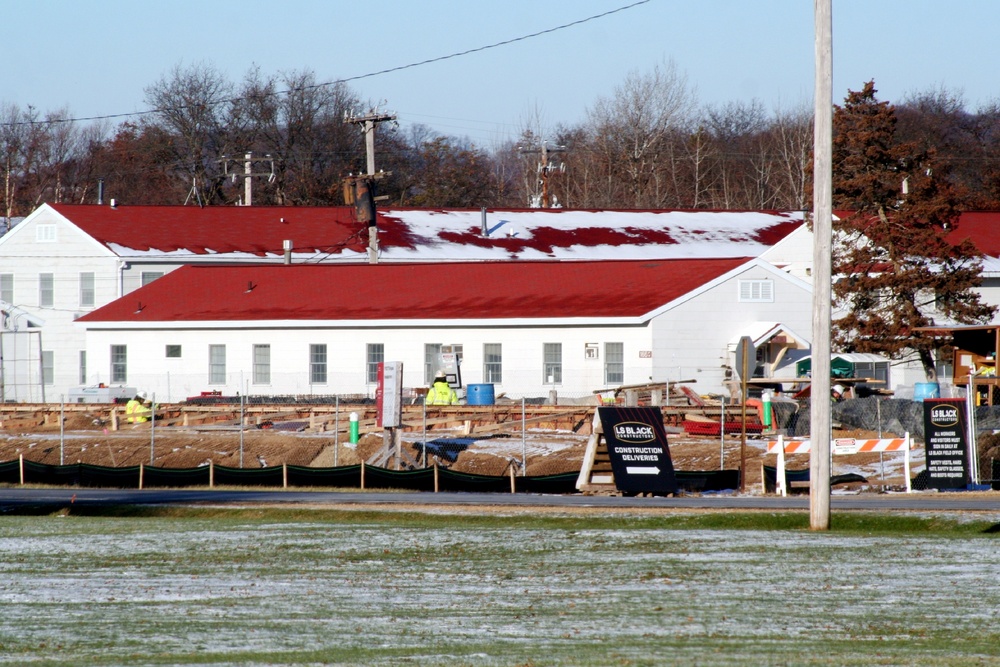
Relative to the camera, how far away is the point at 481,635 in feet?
32.6

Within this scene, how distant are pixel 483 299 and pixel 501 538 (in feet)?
98.4

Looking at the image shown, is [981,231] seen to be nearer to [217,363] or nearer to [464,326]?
[464,326]

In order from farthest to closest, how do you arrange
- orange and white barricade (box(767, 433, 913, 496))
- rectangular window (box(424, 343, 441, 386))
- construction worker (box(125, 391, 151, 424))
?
rectangular window (box(424, 343, 441, 386))
construction worker (box(125, 391, 151, 424))
orange and white barricade (box(767, 433, 913, 496))

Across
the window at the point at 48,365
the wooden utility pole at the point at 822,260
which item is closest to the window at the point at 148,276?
the window at the point at 48,365

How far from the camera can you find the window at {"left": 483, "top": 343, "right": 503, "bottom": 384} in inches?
1738

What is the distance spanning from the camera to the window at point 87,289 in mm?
54688

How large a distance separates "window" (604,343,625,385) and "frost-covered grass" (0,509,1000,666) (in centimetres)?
2363

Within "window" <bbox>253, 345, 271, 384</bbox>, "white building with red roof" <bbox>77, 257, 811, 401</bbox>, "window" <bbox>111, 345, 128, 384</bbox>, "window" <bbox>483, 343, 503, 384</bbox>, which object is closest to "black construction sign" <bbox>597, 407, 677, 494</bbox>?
"white building with red roof" <bbox>77, 257, 811, 401</bbox>

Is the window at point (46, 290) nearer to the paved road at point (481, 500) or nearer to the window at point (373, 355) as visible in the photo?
the window at point (373, 355)

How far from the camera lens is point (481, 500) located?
22875 millimetres

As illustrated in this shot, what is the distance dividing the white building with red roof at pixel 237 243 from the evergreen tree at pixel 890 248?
13.0 meters

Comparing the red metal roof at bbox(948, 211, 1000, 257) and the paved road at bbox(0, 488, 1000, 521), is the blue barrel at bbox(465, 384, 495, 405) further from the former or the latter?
the red metal roof at bbox(948, 211, 1000, 257)

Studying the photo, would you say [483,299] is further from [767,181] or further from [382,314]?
[767,181]

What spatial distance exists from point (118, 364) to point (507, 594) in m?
38.4
